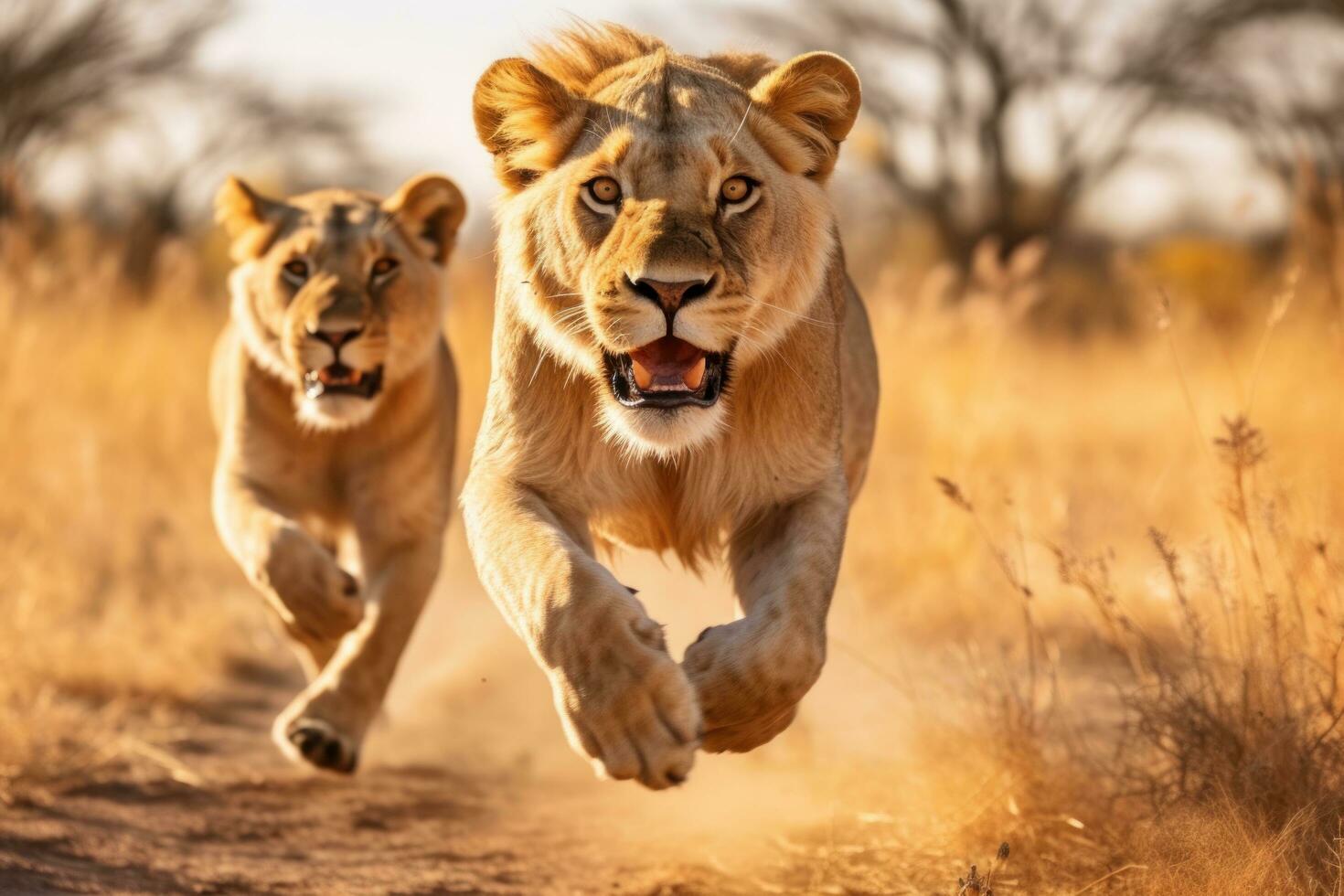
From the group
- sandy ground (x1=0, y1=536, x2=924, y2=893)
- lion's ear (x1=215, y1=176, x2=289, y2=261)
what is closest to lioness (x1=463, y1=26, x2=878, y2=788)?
sandy ground (x1=0, y1=536, x2=924, y2=893)

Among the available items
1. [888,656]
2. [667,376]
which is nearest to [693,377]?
[667,376]

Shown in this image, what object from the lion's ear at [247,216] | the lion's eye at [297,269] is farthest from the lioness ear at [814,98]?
the lion's ear at [247,216]

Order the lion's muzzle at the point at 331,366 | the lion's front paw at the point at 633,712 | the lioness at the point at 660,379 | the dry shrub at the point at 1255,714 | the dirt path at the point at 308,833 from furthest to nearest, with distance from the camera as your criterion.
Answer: the lion's muzzle at the point at 331,366, the dirt path at the point at 308,833, the dry shrub at the point at 1255,714, the lioness at the point at 660,379, the lion's front paw at the point at 633,712

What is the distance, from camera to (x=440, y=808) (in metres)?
5.11

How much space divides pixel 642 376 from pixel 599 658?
2.04 feet

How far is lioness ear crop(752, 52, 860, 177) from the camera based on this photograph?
3.67 meters

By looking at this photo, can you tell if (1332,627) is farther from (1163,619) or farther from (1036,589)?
(1036,589)

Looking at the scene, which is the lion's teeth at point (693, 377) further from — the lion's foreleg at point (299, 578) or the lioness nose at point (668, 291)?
the lion's foreleg at point (299, 578)

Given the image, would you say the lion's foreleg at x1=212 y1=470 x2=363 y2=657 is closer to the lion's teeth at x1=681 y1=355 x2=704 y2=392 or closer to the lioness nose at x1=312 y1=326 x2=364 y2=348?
the lioness nose at x1=312 y1=326 x2=364 y2=348

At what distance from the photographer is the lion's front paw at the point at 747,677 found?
10.1ft

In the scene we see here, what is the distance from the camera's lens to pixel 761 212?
3504 millimetres

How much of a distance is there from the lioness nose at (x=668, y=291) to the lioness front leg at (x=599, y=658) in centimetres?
50

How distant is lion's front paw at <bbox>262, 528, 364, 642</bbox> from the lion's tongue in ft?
4.73

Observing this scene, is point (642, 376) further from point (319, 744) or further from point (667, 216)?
point (319, 744)
